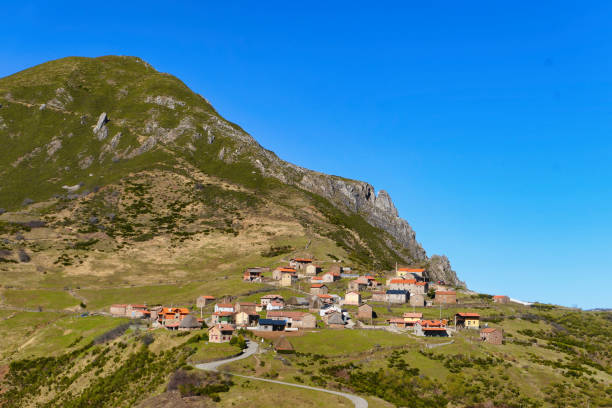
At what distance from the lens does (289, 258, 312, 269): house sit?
156500 millimetres

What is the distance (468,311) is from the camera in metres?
124

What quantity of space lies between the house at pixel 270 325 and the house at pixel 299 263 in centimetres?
5436

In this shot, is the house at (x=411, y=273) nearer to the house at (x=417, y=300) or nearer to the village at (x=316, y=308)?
the village at (x=316, y=308)

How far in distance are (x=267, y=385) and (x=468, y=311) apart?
75.2 meters

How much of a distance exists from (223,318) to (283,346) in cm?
2149

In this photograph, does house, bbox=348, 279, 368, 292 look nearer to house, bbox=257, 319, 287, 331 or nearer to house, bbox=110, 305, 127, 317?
house, bbox=257, 319, 287, 331

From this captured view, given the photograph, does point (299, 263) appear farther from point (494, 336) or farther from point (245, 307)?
point (494, 336)

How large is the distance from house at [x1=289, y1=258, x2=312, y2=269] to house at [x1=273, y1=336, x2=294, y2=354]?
6793cm

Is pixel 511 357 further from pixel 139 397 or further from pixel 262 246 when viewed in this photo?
pixel 262 246

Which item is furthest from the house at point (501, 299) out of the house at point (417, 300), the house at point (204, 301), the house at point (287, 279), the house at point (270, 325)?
the house at point (204, 301)

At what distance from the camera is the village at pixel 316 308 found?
101 meters

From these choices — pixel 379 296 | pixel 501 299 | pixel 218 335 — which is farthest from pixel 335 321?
pixel 501 299

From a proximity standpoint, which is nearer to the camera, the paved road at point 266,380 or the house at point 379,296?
the paved road at point 266,380

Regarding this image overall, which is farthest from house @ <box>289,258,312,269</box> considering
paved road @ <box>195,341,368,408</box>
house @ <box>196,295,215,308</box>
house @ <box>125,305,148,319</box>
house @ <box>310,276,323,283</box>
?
paved road @ <box>195,341,368,408</box>
